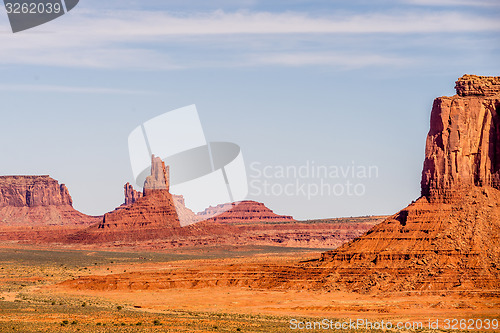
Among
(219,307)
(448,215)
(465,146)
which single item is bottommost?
(219,307)

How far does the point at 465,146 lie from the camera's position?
90625 millimetres

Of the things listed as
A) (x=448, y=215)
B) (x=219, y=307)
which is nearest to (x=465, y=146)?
(x=448, y=215)

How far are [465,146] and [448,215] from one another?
22.8 feet

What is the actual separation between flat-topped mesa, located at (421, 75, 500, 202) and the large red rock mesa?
96 millimetres

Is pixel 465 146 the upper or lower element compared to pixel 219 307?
upper

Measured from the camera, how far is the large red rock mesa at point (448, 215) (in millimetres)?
86750

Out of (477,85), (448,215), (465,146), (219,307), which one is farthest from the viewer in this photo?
(477,85)

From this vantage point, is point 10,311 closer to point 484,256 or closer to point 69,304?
point 69,304

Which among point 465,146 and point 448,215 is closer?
point 448,215

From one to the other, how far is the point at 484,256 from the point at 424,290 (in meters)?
6.48

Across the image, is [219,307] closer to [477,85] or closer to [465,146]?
[465,146]

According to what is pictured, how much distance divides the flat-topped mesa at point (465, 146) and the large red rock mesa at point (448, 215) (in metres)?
0.10

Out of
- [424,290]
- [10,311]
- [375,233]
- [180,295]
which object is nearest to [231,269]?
[180,295]

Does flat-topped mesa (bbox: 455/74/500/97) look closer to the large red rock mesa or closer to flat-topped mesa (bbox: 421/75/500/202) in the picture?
the large red rock mesa
